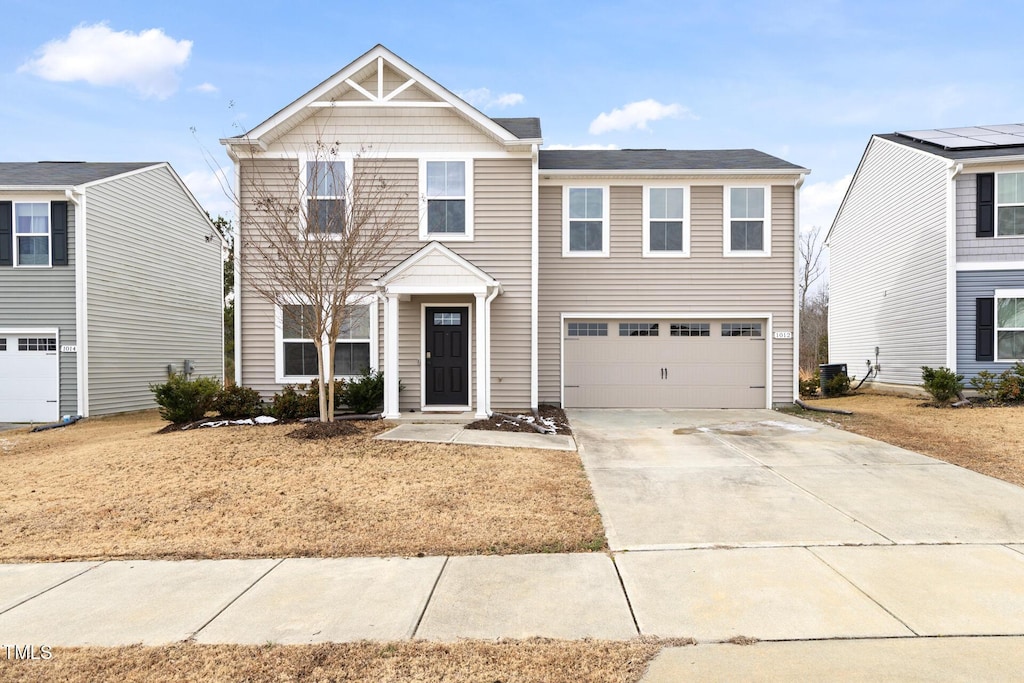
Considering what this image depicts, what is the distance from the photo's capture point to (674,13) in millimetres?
14375

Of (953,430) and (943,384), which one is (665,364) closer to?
(953,430)

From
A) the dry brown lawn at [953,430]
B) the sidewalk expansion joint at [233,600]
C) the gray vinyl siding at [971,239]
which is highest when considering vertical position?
the gray vinyl siding at [971,239]

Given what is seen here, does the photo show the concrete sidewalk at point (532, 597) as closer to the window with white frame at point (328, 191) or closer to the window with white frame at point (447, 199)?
the window with white frame at point (328, 191)

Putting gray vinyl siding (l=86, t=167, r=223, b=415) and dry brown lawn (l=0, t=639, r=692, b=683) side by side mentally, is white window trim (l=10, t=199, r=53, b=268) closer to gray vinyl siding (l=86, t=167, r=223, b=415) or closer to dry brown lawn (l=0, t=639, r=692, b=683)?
gray vinyl siding (l=86, t=167, r=223, b=415)

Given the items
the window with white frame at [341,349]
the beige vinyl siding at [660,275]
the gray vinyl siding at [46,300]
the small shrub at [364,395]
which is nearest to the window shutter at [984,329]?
the beige vinyl siding at [660,275]

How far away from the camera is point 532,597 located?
3965mm

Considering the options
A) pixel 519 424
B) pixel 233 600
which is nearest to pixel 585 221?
pixel 519 424

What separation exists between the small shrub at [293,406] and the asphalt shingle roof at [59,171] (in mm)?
8217

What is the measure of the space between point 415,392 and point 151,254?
32.8 feet

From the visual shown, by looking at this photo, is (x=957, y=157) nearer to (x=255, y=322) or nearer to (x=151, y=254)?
(x=255, y=322)

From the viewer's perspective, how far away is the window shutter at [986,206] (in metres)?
13.8

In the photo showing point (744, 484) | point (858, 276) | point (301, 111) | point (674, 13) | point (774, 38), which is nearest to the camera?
point (744, 484)

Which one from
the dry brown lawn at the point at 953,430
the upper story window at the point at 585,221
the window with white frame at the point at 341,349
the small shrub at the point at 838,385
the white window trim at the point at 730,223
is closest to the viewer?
the dry brown lawn at the point at 953,430

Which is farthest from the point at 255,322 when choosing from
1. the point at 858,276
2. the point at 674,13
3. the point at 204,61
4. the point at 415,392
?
the point at 858,276
